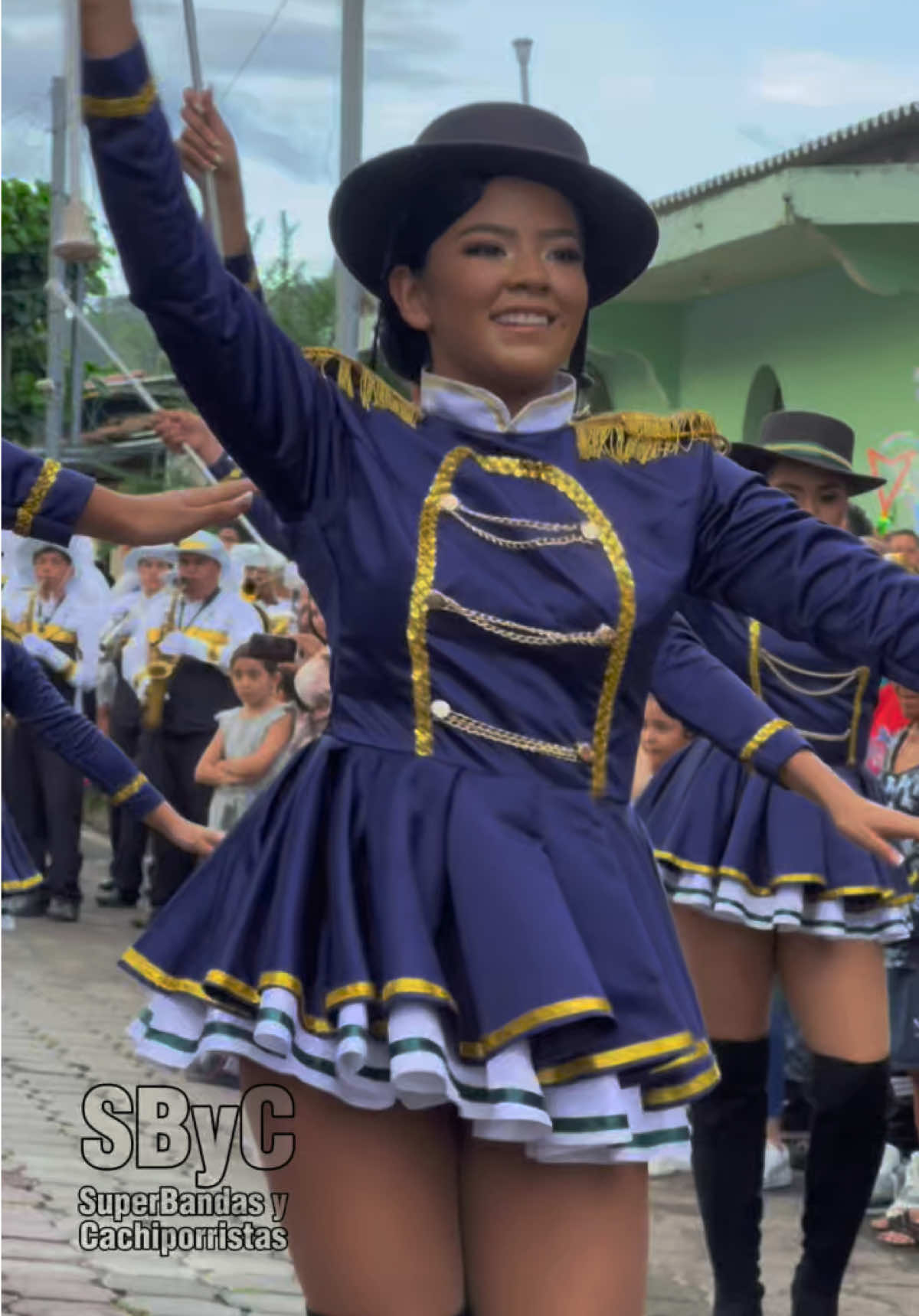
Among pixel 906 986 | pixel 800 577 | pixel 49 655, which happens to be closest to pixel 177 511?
pixel 800 577

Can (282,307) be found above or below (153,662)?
above

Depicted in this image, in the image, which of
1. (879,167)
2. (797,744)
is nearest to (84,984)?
(879,167)

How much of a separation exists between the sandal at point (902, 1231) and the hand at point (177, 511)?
12.7 feet

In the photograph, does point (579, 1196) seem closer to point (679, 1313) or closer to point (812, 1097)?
point (812, 1097)

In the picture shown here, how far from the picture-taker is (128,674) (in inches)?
579

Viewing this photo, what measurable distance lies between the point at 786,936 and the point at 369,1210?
260 centimetres

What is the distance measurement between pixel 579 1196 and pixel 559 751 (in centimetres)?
58

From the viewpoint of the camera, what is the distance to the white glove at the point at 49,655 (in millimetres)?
14727

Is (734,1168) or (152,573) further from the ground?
(152,573)

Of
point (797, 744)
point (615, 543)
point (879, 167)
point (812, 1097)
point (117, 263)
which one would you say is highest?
point (879, 167)

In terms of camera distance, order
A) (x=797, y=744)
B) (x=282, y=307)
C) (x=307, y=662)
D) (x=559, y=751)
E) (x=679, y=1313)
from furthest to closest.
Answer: (x=282, y=307)
(x=307, y=662)
(x=679, y=1313)
(x=797, y=744)
(x=559, y=751)

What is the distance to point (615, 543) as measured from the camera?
359 cm

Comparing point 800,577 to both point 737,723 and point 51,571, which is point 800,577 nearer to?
point 737,723

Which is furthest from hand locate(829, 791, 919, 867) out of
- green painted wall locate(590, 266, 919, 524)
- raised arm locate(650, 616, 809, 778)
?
green painted wall locate(590, 266, 919, 524)
